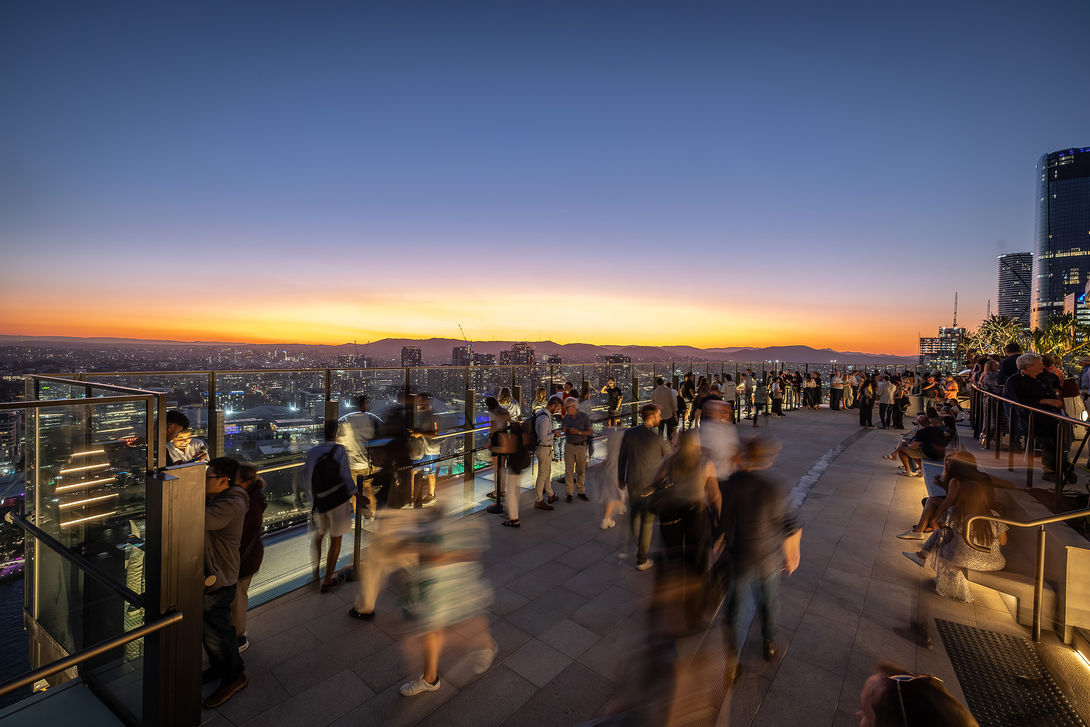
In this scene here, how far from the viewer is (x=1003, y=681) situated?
3158 millimetres

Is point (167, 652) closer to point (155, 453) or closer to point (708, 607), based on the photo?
point (155, 453)

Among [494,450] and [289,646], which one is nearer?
[289,646]

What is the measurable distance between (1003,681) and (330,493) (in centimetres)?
555

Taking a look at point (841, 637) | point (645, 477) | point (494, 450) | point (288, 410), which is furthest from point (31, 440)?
point (841, 637)

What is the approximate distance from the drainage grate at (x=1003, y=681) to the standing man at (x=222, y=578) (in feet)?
16.1

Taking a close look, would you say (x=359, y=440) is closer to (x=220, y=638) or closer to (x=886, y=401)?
(x=220, y=638)

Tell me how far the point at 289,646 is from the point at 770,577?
3787 millimetres

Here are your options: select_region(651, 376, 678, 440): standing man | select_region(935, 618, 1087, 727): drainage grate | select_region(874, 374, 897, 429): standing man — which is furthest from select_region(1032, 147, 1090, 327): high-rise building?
select_region(935, 618, 1087, 727): drainage grate

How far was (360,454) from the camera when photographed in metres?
Answer: 4.82

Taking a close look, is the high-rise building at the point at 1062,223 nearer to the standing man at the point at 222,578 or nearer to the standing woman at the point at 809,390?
the standing woman at the point at 809,390

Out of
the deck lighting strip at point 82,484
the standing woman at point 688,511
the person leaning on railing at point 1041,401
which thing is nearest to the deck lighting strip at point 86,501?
the deck lighting strip at point 82,484

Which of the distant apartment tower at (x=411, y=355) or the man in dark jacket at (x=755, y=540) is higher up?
the distant apartment tower at (x=411, y=355)

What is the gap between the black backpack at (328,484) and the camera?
4266 mm

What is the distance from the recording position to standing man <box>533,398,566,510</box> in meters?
6.60
